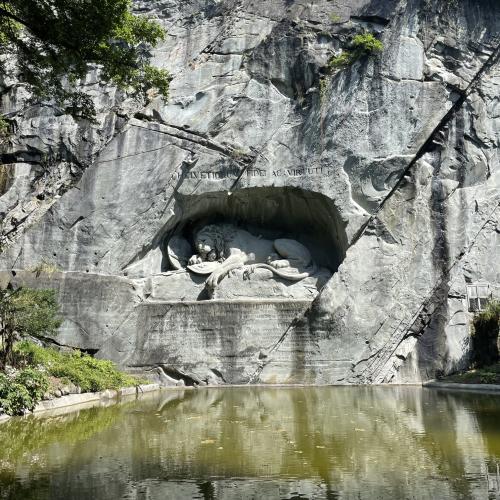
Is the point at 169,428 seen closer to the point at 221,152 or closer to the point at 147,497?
the point at 147,497

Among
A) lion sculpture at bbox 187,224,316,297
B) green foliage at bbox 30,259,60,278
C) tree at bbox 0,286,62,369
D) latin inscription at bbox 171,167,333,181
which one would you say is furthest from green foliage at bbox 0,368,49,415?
latin inscription at bbox 171,167,333,181

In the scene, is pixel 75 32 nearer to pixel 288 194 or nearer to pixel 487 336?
pixel 288 194

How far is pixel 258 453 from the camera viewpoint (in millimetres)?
5387

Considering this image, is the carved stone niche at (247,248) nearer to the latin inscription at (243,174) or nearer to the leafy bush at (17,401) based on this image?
the latin inscription at (243,174)

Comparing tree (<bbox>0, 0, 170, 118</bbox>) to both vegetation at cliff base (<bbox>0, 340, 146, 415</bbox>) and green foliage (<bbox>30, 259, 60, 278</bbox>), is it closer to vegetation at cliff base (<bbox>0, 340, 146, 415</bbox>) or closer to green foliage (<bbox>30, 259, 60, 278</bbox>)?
vegetation at cliff base (<bbox>0, 340, 146, 415</bbox>)

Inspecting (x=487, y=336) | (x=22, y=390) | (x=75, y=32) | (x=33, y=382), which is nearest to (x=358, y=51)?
(x=487, y=336)

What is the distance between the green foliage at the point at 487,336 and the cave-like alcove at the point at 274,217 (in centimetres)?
383

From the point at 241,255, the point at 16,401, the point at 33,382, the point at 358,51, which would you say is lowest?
the point at 16,401

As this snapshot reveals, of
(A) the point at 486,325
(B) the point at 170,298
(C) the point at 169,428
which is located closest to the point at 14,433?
(C) the point at 169,428

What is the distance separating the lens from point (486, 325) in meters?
13.4

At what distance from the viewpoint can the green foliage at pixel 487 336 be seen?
43.2ft

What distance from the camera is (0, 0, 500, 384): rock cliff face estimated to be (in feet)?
45.6

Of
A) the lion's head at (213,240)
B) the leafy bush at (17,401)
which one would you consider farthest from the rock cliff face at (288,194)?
the leafy bush at (17,401)

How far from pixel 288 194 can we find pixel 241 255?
6.98ft
